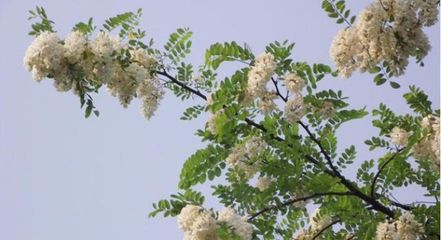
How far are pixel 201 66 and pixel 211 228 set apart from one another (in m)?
1.89

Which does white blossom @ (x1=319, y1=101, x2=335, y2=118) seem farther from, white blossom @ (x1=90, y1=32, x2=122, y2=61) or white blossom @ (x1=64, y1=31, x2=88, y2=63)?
white blossom @ (x1=64, y1=31, x2=88, y2=63)

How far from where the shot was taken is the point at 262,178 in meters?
5.46

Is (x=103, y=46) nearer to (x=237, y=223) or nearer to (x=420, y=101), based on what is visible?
(x=237, y=223)

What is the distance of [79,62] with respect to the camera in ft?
14.5

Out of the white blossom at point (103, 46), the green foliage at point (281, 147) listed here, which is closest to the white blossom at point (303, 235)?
the green foliage at point (281, 147)

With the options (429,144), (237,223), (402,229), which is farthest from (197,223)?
(429,144)

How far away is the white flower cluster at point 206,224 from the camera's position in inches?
159

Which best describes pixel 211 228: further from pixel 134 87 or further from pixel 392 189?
pixel 392 189

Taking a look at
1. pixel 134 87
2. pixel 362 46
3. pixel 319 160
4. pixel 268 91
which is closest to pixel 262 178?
pixel 319 160

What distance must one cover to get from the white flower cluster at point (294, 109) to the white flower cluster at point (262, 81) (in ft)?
0.55

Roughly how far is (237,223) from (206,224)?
8.3 inches

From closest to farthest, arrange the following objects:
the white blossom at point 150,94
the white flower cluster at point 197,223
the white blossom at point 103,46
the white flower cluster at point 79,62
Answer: the white flower cluster at point 197,223
the white flower cluster at point 79,62
the white blossom at point 103,46
the white blossom at point 150,94

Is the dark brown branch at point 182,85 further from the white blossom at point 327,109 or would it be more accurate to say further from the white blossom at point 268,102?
the white blossom at point 327,109

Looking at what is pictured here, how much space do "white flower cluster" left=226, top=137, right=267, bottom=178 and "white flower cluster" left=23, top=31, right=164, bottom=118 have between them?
3.25 feet
